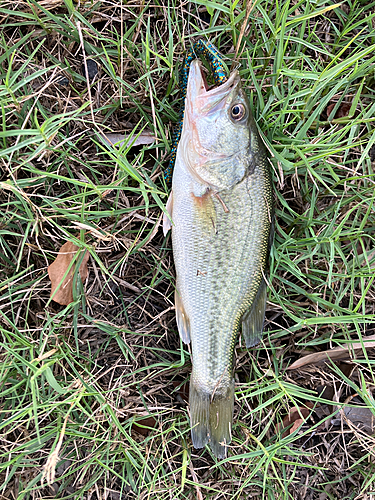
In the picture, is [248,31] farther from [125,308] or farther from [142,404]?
[142,404]

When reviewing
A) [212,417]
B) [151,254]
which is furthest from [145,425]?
[151,254]

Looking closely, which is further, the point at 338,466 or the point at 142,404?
the point at 338,466

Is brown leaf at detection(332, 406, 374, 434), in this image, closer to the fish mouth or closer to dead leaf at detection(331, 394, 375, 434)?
dead leaf at detection(331, 394, 375, 434)

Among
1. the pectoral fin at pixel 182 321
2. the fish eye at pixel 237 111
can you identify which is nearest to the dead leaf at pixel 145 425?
the pectoral fin at pixel 182 321

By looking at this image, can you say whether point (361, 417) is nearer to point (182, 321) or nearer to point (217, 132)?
point (182, 321)

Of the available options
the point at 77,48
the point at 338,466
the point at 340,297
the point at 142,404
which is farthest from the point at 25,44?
the point at 338,466

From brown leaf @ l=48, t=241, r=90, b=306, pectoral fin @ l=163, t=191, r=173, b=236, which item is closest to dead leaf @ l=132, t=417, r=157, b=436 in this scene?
brown leaf @ l=48, t=241, r=90, b=306
